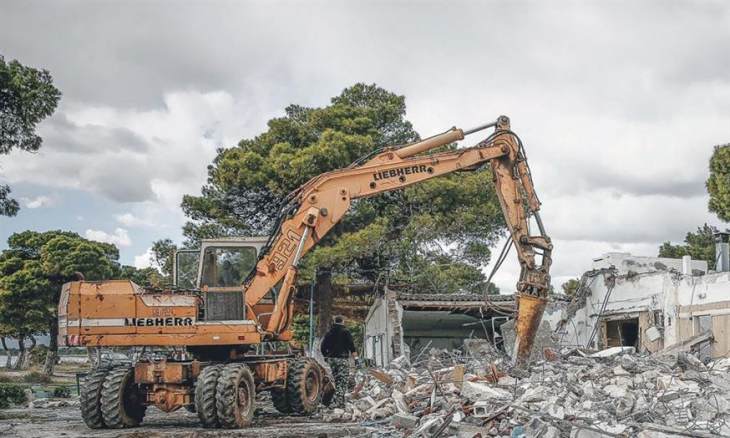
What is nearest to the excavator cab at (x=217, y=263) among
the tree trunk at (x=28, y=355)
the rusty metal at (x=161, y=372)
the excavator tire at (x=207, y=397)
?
the rusty metal at (x=161, y=372)

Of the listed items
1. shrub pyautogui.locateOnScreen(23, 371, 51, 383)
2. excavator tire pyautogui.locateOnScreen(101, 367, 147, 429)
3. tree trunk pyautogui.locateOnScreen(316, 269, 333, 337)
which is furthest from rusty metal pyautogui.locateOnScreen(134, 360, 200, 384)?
shrub pyautogui.locateOnScreen(23, 371, 51, 383)

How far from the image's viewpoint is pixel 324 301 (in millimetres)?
28812

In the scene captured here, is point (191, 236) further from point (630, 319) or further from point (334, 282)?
point (630, 319)

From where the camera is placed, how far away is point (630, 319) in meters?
25.8

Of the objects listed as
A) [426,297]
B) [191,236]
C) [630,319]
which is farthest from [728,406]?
[191,236]

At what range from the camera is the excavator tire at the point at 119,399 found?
14211 mm

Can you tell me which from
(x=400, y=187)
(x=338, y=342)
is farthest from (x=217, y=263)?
(x=338, y=342)

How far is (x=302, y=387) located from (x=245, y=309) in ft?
7.02

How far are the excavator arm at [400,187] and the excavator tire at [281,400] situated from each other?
59.9 inches

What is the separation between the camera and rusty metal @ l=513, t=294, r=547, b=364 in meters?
15.6

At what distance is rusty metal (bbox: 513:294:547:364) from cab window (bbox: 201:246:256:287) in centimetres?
541

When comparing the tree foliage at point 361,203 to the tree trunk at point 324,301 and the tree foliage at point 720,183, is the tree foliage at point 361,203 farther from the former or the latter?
the tree foliage at point 720,183

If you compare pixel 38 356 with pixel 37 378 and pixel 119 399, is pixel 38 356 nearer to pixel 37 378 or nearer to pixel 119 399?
pixel 37 378

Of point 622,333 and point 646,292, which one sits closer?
point 646,292
